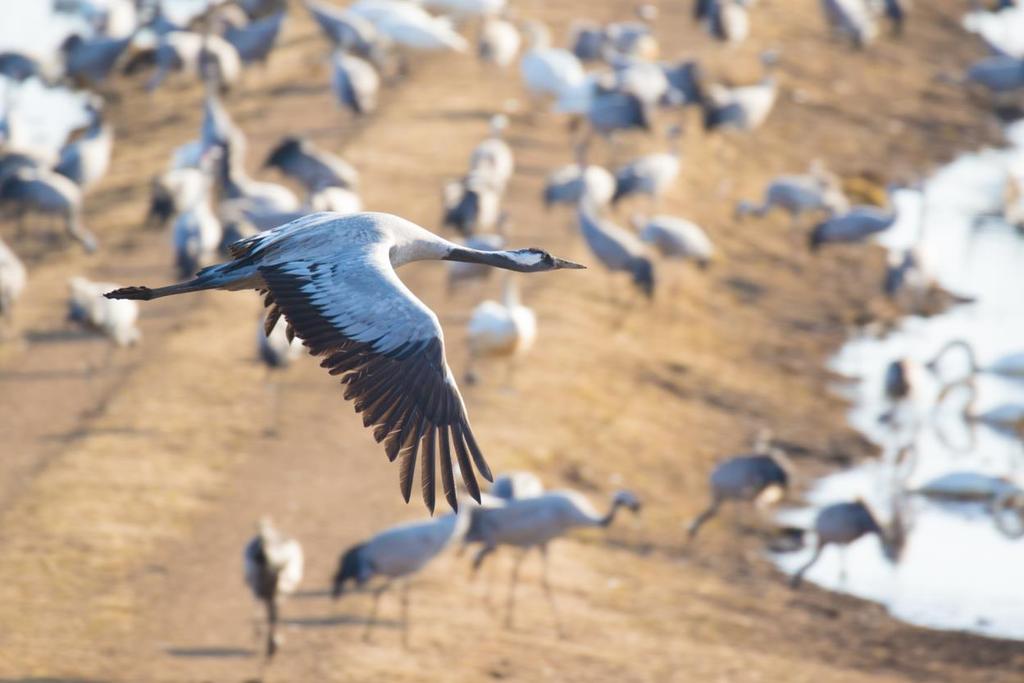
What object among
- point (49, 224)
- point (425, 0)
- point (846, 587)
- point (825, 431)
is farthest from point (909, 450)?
point (425, 0)

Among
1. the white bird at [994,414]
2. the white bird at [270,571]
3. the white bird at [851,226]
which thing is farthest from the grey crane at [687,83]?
the white bird at [270,571]

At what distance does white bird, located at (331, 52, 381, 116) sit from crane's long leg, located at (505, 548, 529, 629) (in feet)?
29.7

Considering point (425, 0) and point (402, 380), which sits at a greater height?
point (402, 380)

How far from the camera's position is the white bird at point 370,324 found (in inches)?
254

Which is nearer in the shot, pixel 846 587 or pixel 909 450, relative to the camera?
pixel 846 587

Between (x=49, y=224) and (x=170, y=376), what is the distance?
16.2 ft

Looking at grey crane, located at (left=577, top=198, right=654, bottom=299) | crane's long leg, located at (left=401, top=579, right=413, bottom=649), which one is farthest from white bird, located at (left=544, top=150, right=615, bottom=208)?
crane's long leg, located at (left=401, top=579, right=413, bottom=649)

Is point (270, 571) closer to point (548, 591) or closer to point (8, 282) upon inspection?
point (548, 591)

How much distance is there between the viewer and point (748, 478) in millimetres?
12414

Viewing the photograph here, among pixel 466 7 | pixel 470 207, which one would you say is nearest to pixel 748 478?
pixel 470 207

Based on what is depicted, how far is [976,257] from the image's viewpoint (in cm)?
2052

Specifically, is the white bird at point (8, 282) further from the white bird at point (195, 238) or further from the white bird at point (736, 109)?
the white bird at point (736, 109)

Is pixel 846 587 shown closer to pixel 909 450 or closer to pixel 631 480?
pixel 631 480

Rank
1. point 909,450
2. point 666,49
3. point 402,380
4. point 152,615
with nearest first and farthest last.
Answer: point 402,380, point 152,615, point 909,450, point 666,49
